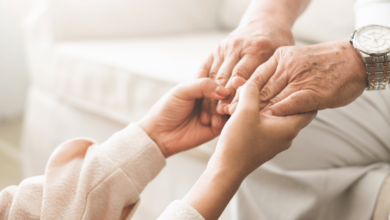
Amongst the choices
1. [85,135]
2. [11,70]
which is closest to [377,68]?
[85,135]

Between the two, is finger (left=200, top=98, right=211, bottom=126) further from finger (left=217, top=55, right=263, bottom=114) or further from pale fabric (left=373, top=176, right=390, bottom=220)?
pale fabric (left=373, top=176, right=390, bottom=220)

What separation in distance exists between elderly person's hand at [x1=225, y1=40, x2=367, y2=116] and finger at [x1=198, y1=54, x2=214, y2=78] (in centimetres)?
11

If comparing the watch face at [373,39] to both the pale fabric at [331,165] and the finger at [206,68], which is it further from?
the finger at [206,68]

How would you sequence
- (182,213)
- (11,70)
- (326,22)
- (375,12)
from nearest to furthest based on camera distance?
(182,213), (375,12), (326,22), (11,70)

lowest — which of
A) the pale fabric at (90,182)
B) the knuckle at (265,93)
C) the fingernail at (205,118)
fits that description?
the pale fabric at (90,182)

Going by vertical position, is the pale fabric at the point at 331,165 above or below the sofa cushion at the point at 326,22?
below

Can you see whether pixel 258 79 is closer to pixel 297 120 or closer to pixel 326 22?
pixel 297 120

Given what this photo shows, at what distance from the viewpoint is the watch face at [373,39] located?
495 millimetres

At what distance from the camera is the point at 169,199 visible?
83cm

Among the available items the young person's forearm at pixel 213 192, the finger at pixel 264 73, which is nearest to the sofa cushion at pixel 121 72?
the finger at pixel 264 73

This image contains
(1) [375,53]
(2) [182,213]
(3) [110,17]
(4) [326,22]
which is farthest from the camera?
(3) [110,17]

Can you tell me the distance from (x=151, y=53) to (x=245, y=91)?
510 mm

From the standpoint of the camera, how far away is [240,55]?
1.99ft

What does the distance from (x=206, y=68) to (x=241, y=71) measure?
9 cm
